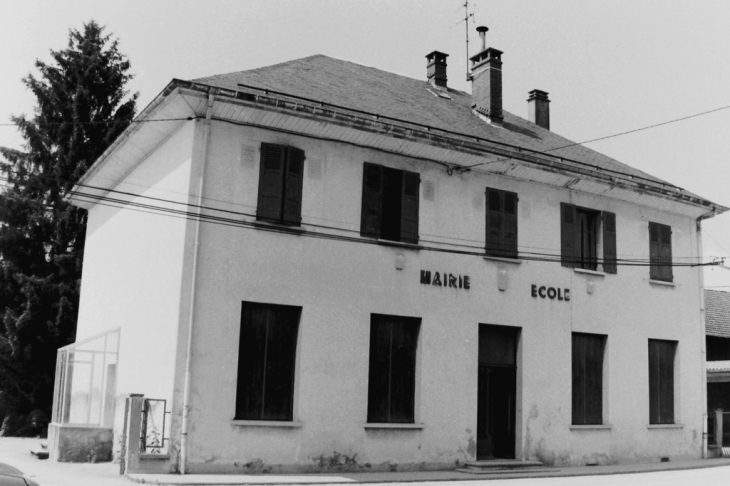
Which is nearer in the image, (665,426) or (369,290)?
(369,290)

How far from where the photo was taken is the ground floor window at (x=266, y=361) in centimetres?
1577

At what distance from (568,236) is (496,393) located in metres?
4.56

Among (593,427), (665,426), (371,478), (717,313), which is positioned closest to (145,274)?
(371,478)

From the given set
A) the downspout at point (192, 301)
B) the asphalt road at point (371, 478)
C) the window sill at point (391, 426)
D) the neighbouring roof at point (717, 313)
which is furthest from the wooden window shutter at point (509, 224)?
the neighbouring roof at point (717, 313)

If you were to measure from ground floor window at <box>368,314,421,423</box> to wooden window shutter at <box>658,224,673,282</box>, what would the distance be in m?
8.64

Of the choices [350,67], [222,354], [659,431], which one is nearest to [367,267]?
[222,354]

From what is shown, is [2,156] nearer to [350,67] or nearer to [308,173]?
[350,67]

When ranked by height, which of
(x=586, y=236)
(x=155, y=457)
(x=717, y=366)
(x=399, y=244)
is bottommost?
(x=155, y=457)

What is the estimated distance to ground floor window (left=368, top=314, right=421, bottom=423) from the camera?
1720 cm

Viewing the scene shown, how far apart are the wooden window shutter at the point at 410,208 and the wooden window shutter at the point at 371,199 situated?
0.60m

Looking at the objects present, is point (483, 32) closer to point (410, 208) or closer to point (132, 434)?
point (410, 208)

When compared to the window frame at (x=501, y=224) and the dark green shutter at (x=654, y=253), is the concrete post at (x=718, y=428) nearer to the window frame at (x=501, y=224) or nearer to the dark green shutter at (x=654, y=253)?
the dark green shutter at (x=654, y=253)

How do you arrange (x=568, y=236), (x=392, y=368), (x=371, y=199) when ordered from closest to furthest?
(x=392, y=368) < (x=371, y=199) < (x=568, y=236)

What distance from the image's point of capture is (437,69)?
2538 centimetres
